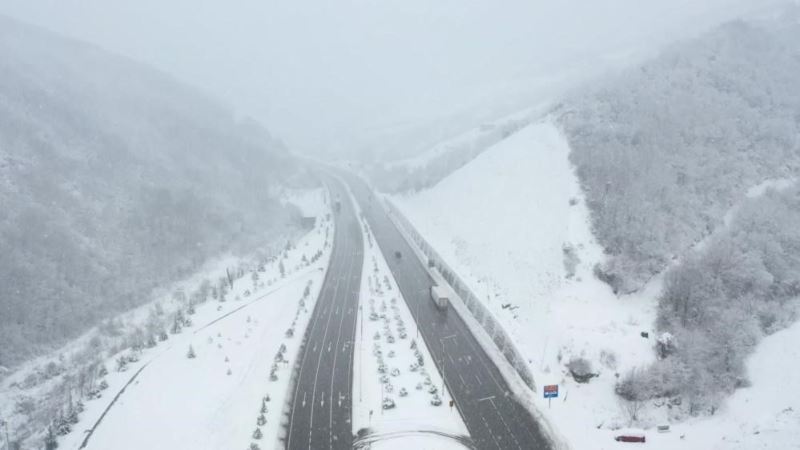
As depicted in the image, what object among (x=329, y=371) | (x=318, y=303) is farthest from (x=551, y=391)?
(x=318, y=303)

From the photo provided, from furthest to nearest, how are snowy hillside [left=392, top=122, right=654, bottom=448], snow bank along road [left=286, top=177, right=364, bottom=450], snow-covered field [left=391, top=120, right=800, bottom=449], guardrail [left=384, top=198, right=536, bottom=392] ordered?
guardrail [left=384, top=198, right=536, bottom=392] < snowy hillside [left=392, top=122, right=654, bottom=448] < snow bank along road [left=286, top=177, right=364, bottom=450] < snow-covered field [left=391, top=120, right=800, bottom=449]

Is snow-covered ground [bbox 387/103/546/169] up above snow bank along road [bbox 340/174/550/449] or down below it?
above

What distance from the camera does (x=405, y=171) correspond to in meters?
138

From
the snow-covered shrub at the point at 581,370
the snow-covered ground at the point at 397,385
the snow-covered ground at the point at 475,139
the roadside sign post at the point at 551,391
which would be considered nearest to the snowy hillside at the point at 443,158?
the snow-covered ground at the point at 475,139

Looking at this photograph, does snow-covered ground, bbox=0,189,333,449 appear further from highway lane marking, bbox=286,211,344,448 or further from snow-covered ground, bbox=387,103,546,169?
snow-covered ground, bbox=387,103,546,169

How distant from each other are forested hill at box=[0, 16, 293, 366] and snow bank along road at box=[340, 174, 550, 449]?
42580mm

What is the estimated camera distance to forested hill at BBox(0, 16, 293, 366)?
61.1 meters

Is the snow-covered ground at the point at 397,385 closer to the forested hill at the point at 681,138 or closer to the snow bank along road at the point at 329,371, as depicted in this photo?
the snow bank along road at the point at 329,371

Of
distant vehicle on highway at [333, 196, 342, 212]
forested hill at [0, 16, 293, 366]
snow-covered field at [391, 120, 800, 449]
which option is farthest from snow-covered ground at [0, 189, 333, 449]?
distant vehicle on highway at [333, 196, 342, 212]

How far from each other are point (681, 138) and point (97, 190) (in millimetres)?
98394

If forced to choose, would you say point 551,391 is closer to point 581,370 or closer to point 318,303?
point 581,370

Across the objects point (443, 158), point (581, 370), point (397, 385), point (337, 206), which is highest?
point (443, 158)

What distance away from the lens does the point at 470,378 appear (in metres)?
41.6

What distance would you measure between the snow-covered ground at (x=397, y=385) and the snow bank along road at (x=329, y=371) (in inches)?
42.9
